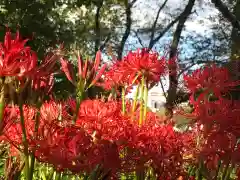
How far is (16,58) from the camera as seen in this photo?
1.14 meters

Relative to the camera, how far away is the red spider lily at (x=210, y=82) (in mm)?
1640

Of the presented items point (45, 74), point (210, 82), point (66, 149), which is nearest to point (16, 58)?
point (45, 74)

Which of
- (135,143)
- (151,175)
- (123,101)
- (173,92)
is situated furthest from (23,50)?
(173,92)

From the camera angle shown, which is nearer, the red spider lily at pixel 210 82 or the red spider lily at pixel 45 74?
the red spider lily at pixel 45 74

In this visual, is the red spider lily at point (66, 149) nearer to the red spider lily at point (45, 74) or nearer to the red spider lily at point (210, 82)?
the red spider lily at point (45, 74)

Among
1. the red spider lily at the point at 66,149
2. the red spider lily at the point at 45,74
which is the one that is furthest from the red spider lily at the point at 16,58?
the red spider lily at the point at 66,149

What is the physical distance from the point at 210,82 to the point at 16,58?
73 cm

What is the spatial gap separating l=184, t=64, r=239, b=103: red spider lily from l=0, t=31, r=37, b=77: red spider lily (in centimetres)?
62

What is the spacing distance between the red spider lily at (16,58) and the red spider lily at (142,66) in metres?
0.72

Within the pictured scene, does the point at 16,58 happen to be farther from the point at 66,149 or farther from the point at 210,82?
the point at 210,82

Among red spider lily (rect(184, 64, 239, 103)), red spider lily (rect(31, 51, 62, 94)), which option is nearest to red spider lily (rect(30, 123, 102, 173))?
red spider lily (rect(31, 51, 62, 94))

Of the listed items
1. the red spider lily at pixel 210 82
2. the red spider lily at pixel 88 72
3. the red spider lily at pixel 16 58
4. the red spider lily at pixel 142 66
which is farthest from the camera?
the red spider lily at pixel 142 66

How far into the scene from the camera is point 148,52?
6.24ft

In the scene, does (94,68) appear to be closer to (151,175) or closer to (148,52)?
(151,175)
